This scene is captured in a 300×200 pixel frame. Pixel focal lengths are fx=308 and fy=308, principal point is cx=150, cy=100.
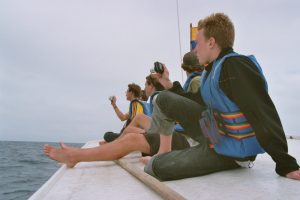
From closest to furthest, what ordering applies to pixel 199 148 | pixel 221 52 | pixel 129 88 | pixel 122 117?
pixel 221 52, pixel 199 148, pixel 129 88, pixel 122 117

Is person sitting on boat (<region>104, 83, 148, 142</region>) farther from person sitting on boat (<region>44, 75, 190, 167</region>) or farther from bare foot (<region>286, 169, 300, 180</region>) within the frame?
bare foot (<region>286, 169, 300, 180</region>)

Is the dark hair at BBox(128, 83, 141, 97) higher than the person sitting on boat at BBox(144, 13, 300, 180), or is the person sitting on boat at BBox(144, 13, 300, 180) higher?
the person sitting on boat at BBox(144, 13, 300, 180)

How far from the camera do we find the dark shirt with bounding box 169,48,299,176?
1476 millimetres

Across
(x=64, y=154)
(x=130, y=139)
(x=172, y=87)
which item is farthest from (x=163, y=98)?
(x=64, y=154)

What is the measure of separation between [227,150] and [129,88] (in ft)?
11.1

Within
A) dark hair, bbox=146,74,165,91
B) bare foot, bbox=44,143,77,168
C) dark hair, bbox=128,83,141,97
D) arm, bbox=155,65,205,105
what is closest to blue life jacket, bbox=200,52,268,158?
arm, bbox=155,65,205,105

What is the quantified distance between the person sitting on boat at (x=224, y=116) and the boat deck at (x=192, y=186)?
8 cm

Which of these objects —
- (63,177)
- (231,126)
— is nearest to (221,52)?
(231,126)

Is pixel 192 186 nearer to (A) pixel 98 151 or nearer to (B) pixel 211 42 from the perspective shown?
(B) pixel 211 42

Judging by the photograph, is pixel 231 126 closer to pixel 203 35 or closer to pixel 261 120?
pixel 261 120

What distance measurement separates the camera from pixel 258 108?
4.95 ft

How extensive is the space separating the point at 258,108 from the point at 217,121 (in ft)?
1.00

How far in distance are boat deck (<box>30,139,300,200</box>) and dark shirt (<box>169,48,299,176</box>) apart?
0.14 meters

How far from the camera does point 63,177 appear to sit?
201 centimetres
